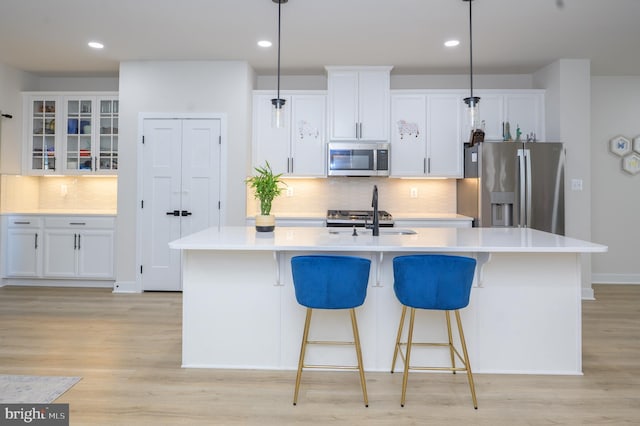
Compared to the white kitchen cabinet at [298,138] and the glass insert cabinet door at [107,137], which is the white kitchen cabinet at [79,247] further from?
the white kitchen cabinet at [298,138]

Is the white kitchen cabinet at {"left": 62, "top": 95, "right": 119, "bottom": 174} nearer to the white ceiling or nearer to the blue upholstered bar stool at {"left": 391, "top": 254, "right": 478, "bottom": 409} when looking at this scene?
the white ceiling

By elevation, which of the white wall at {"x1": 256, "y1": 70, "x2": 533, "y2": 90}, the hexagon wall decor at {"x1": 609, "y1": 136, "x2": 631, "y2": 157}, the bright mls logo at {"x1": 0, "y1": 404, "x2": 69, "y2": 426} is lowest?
the bright mls logo at {"x1": 0, "y1": 404, "x2": 69, "y2": 426}

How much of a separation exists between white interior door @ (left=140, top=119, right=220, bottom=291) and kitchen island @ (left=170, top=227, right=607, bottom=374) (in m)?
2.21

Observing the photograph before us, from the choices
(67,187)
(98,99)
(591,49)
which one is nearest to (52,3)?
(98,99)

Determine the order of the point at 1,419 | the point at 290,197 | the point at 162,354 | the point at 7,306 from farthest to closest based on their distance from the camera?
1. the point at 290,197
2. the point at 7,306
3. the point at 162,354
4. the point at 1,419

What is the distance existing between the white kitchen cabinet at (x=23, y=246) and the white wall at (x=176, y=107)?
1095 mm

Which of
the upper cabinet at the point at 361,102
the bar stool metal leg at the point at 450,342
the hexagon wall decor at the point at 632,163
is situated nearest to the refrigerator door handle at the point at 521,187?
the upper cabinet at the point at 361,102

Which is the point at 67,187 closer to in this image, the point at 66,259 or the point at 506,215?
the point at 66,259

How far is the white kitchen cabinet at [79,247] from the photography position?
17.0ft

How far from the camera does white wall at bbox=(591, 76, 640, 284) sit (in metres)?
5.64

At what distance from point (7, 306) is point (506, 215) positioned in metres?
5.29

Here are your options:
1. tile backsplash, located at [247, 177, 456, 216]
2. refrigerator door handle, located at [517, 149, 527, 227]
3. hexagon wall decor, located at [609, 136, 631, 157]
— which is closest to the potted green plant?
tile backsplash, located at [247, 177, 456, 216]

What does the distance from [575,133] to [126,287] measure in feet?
18.0

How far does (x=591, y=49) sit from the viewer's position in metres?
4.57
